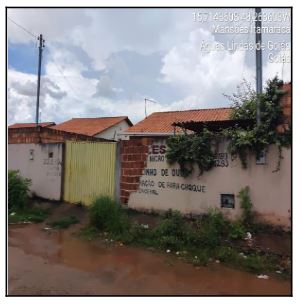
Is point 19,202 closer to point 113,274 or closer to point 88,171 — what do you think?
point 88,171

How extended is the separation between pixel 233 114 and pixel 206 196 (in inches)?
90.9

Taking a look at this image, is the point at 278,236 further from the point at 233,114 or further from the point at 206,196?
the point at 233,114

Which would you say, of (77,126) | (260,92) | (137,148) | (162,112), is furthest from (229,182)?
(77,126)

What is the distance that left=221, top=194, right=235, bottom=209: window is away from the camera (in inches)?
256

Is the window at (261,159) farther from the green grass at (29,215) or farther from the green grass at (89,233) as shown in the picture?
the green grass at (29,215)

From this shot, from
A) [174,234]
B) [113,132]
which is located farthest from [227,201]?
[113,132]

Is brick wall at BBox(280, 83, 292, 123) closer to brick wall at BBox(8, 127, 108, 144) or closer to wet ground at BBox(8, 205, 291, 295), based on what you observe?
wet ground at BBox(8, 205, 291, 295)

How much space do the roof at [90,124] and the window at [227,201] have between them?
1552 centimetres

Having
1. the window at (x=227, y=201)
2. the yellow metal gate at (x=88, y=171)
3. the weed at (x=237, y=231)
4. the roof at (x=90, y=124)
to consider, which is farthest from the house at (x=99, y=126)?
the weed at (x=237, y=231)

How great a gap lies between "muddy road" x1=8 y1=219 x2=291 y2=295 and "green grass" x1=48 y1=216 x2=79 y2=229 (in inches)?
49.4

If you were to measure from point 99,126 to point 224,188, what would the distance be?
17.3 metres

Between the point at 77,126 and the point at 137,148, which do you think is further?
the point at 77,126

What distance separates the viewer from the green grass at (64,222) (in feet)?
25.4
